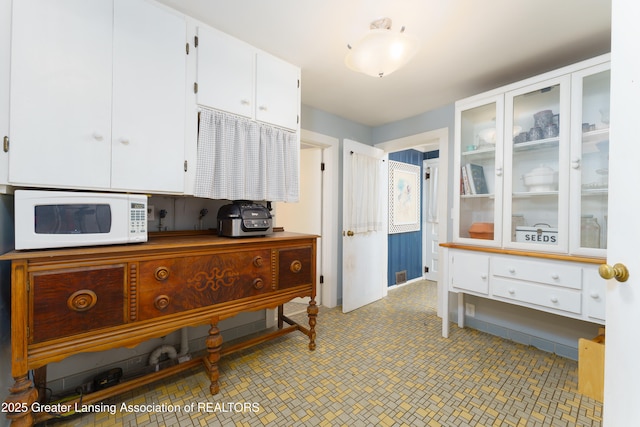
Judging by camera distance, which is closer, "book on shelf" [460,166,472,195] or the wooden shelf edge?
the wooden shelf edge

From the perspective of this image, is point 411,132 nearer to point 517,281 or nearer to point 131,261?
point 517,281

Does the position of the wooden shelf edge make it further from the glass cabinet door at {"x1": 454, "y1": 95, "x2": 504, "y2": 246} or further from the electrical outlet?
the electrical outlet

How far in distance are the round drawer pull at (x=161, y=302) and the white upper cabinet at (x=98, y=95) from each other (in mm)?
632

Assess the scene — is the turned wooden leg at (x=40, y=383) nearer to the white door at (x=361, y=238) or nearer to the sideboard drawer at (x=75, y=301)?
the sideboard drawer at (x=75, y=301)

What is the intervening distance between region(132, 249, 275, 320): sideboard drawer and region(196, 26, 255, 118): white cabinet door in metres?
1.04

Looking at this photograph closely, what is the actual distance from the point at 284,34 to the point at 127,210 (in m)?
1.53

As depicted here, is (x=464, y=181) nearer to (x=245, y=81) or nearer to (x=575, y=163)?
(x=575, y=163)

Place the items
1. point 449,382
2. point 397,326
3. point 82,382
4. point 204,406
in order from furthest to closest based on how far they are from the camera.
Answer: point 397,326
point 449,382
point 82,382
point 204,406

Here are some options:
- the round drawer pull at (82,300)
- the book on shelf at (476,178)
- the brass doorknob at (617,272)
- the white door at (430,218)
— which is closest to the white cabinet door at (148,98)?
the round drawer pull at (82,300)

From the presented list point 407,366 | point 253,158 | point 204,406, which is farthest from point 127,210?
point 407,366

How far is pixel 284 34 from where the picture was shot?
1.83m

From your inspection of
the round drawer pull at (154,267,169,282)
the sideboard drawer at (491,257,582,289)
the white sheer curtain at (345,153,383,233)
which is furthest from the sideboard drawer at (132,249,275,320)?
the sideboard drawer at (491,257,582,289)

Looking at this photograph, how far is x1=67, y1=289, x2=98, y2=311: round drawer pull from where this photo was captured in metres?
1.19

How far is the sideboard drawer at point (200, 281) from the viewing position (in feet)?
4.58
